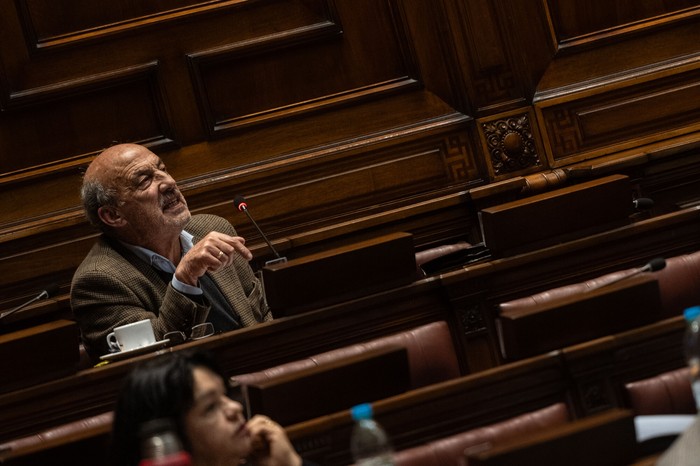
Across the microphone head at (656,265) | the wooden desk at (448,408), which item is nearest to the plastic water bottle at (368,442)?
the wooden desk at (448,408)

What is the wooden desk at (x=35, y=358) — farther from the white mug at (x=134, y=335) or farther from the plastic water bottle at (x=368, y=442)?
the plastic water bottle at (x=368, y=442)

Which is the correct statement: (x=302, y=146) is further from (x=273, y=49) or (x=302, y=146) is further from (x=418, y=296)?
(x=418, y=296)

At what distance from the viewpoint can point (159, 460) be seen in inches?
26.0

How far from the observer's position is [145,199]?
1.48 metres

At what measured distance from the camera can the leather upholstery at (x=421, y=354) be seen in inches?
42.9

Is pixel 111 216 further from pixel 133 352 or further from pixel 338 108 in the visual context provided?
pixel 338 108

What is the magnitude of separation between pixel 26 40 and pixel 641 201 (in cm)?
94

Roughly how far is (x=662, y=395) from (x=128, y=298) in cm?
73

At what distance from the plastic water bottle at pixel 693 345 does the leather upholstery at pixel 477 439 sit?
0.11 m

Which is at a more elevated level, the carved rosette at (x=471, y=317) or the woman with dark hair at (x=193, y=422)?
the woman with dark hair at (x=193, y=422)

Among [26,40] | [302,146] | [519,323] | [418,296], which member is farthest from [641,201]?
[26,40]

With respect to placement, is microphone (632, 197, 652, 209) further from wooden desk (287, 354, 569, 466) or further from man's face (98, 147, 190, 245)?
man's face (98, 147, 190, 245)

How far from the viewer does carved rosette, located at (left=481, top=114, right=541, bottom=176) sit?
5.69ft

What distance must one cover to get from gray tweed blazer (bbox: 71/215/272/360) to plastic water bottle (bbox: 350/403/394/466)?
1.72 feet
